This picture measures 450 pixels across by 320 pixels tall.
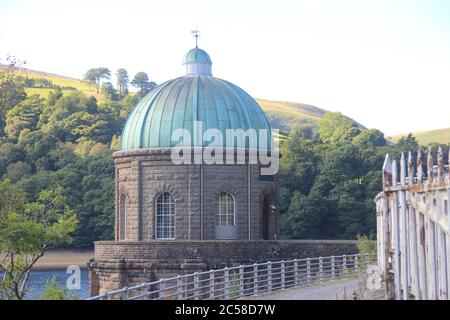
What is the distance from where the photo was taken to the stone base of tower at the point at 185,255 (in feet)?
126

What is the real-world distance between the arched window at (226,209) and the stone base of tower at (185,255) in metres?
2.25

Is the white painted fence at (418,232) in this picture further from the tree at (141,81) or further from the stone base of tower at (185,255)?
the tree at (141,81)

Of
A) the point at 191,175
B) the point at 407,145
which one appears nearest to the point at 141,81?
the point at 407,145

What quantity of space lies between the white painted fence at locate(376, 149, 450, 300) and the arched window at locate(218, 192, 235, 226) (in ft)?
69.9

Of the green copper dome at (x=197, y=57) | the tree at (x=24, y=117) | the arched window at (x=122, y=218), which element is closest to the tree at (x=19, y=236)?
the arched window at (x=122, y=218)

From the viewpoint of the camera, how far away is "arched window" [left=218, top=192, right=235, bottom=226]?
41.1 meters

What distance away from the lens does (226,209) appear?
135 ft

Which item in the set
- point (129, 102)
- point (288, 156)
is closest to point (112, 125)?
point (129, 102)

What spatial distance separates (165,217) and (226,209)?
245cm

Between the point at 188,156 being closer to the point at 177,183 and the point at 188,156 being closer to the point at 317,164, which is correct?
the point at 177,183

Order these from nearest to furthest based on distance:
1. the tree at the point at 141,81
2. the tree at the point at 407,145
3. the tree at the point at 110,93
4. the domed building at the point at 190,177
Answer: the domed building at the point at 190,177 → the tree at the point at 407,145 → the tree at the point at 110,93 → the tree at the point at 141,81

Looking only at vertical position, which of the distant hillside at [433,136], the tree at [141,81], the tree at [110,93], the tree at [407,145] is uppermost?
the tree at [141,81]

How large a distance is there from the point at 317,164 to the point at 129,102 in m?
70.5

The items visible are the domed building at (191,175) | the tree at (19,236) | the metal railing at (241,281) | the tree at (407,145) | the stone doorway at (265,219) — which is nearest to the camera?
the metal railing at (241,281)
